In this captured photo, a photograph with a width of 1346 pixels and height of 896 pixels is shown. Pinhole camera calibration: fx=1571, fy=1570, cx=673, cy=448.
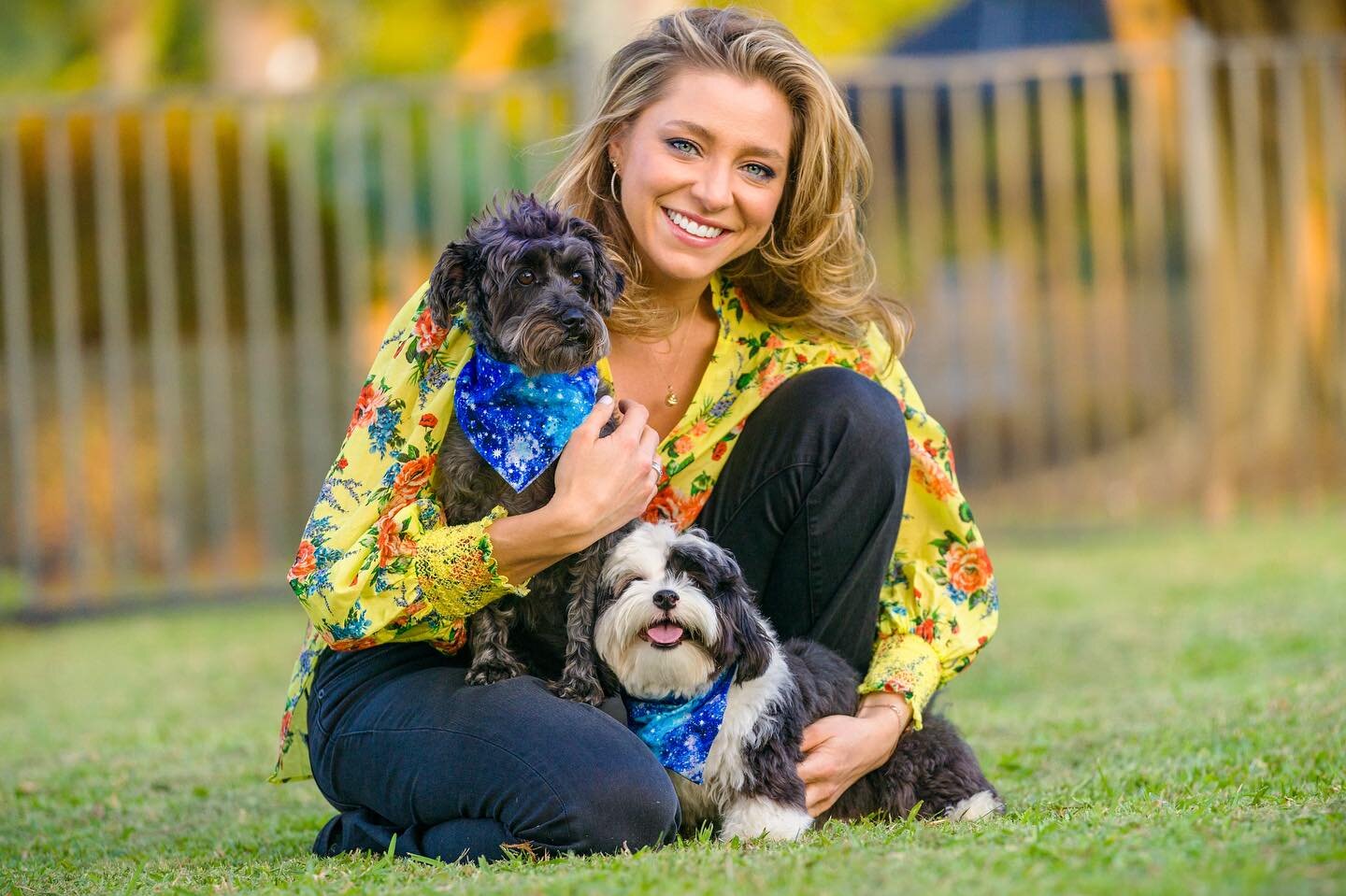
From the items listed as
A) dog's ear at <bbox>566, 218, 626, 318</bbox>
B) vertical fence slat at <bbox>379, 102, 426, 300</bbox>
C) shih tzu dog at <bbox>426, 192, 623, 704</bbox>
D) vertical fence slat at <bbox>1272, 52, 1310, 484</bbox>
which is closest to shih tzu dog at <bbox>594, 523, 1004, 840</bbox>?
shih tzu dog at <bbox>426, 192, 623, 704</bbox>

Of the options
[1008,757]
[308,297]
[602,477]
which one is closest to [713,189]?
[602,477]

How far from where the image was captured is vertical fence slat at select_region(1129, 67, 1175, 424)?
956 centimetres

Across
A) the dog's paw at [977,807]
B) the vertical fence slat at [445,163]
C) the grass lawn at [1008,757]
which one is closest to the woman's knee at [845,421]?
the dog's paw at [977,807]

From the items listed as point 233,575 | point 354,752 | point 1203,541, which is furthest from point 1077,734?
point 233,575

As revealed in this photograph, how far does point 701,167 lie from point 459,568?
1124mm

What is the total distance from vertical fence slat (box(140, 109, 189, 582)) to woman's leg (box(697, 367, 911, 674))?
597 cm

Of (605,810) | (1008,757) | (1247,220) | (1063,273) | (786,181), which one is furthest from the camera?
(1247,220)

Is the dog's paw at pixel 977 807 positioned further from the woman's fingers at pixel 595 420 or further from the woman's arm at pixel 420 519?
the woman's fingers at pixel 595 420

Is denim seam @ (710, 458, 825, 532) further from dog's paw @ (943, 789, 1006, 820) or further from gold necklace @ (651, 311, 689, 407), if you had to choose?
dog's paw @ (943, 789, 1006, 820)

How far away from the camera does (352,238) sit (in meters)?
9.09

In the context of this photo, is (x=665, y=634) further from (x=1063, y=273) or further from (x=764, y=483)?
(x=1063, y=273)

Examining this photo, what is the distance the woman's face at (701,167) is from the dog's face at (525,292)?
1.00ft

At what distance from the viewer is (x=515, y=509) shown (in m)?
3.40

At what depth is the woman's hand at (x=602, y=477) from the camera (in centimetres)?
323
